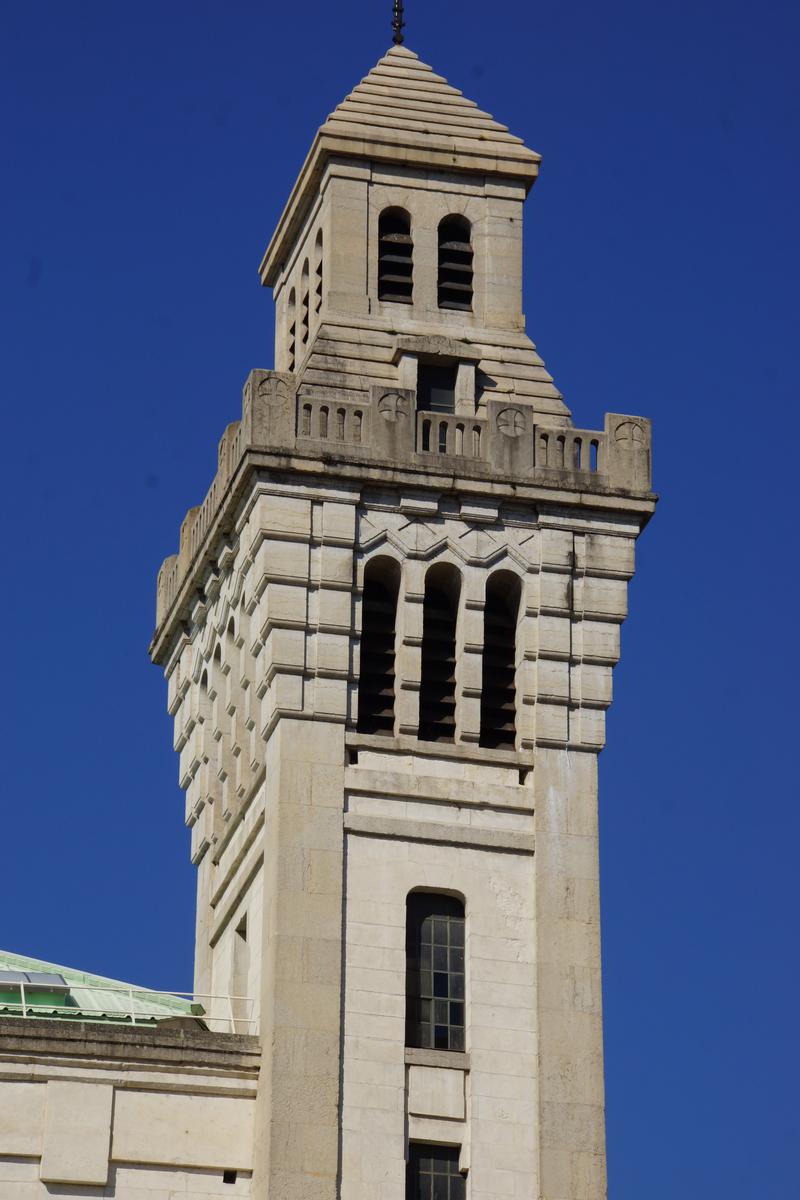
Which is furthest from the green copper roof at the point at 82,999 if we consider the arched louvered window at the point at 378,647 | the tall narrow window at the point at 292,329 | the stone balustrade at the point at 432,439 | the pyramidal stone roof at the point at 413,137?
the pyramidal stone roof at the point at 413,137

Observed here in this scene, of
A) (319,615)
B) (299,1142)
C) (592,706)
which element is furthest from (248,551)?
(299,1142)

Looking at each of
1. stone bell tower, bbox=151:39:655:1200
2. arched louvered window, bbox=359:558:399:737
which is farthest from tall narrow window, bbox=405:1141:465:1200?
arched louvered window, bbox=359:558:399:737

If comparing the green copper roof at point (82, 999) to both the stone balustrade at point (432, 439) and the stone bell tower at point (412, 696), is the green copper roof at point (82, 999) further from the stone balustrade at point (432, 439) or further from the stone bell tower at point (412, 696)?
the stone balustrade at point (432, 439)

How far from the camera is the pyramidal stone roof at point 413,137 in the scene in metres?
68.7

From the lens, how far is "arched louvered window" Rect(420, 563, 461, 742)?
64.2 m

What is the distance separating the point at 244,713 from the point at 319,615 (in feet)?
10.3

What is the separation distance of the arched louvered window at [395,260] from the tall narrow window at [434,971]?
1228 centimetres

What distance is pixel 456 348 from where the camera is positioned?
66.8 metres

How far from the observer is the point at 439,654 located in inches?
2552

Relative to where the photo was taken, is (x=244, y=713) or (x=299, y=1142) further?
(x=244, y=713)

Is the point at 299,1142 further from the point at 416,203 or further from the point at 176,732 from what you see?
the point at 416,203

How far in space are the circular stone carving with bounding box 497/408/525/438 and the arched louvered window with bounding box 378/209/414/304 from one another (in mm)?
3989

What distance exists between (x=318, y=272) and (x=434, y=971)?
1475 cm

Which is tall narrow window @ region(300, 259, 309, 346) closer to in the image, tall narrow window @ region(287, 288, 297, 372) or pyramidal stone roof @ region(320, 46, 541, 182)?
tall narrow window @ region(287, 288, 297, 372)
